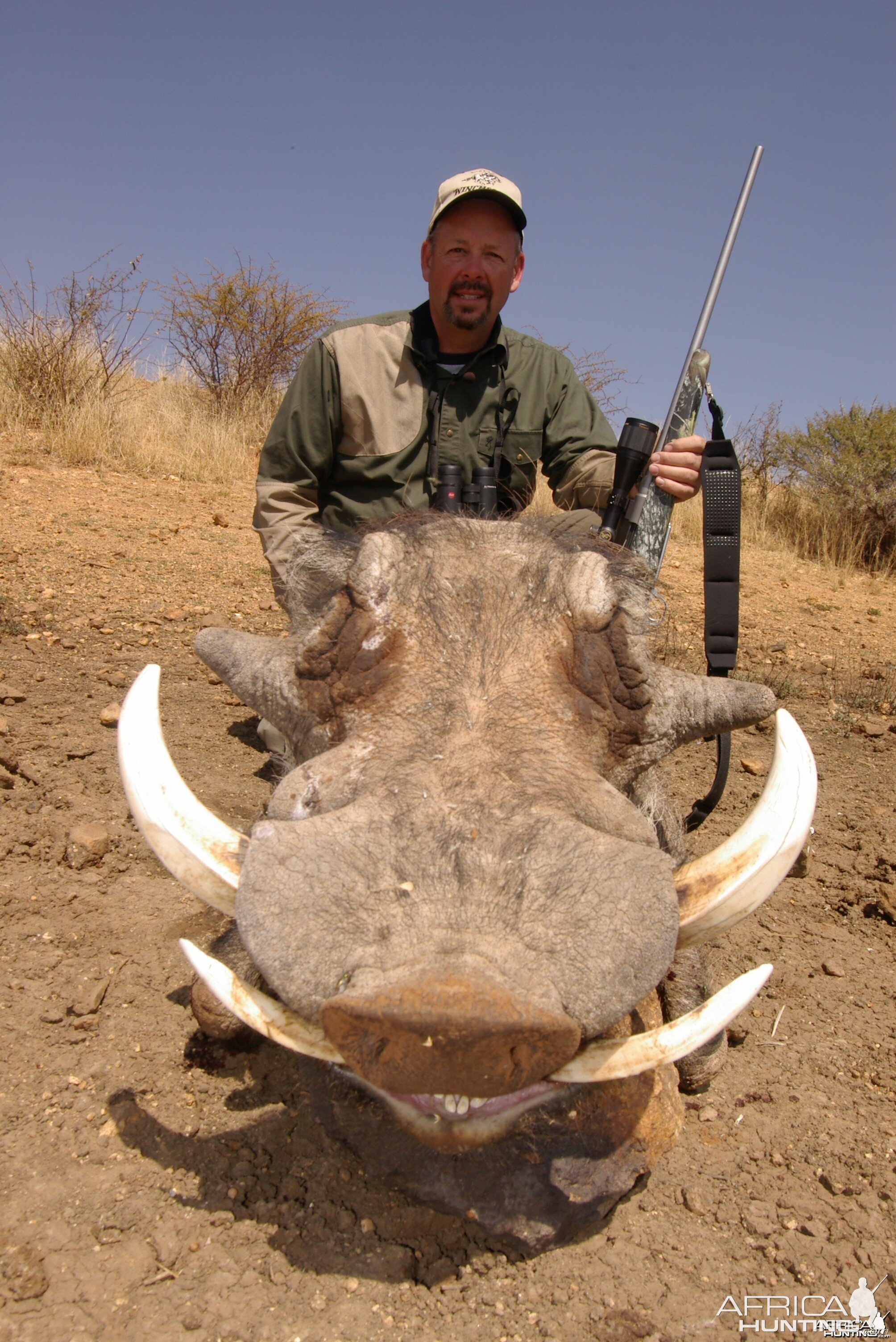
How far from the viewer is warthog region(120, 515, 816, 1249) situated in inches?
50.6

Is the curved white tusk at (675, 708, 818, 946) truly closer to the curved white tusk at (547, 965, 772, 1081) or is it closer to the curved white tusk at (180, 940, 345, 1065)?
the curved white tusk at (547, 965, 772, 1081)

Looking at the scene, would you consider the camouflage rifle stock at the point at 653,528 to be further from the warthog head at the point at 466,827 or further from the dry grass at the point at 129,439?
the dry grass at the point at 129,439

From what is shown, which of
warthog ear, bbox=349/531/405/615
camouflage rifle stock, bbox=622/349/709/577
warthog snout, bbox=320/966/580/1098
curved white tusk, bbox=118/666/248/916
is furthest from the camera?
camouflage rifle stock, bbox=622/349/709/577

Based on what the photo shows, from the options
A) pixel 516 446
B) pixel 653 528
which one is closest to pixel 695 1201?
pixel 653 528

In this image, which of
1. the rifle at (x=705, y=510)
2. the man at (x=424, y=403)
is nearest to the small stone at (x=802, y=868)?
the rifle at (x=705, y=510)

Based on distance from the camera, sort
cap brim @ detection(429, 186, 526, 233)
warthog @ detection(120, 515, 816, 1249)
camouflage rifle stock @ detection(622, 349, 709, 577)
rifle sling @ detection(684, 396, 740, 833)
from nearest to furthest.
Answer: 1. warthog @ detection(120, 515, 816, 1249)
2. rifle sling @ detection(684, 396, 740, 833)
3. camouflage rifle stock @ detection(622, 349, 709, 577)
4. cap brim @ detection(429, 186, 526, 233)

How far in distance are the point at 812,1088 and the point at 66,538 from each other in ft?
18.3

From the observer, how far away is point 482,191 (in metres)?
3.90

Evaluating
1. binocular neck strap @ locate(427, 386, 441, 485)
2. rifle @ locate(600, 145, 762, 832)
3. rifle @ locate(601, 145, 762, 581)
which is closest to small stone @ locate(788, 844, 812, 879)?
rifle @ locate(600, 145, 762, 832)

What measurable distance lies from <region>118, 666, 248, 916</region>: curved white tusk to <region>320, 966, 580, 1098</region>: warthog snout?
483 millimetres

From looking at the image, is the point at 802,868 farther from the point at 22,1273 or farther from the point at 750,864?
the point at 22,1273

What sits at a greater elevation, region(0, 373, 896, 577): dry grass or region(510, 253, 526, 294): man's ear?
region(510, 253, 526, 294): man's ear

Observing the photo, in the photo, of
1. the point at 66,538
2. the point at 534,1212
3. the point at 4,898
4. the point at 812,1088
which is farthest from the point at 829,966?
the point at 66,538

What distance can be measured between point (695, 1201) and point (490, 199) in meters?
3.90
